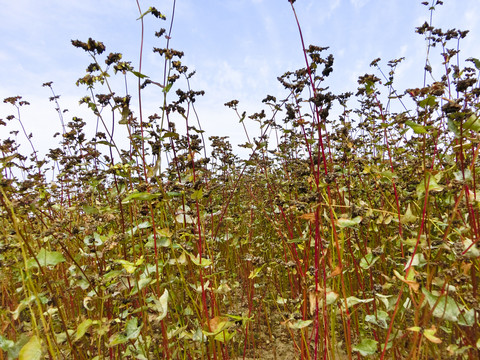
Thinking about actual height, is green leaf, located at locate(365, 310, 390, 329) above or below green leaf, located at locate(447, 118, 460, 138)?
below

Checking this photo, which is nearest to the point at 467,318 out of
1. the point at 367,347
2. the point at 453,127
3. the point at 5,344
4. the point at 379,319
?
the point at 379,319

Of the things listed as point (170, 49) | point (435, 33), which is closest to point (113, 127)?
point (170, 49)

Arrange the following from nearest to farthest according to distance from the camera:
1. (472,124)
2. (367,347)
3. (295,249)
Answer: (472,124)
(367,347)
(295,249)

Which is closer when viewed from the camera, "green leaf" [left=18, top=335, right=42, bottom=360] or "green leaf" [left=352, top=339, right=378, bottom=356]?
"green leaf" [left=18, top=335, right=42, bottom=360]

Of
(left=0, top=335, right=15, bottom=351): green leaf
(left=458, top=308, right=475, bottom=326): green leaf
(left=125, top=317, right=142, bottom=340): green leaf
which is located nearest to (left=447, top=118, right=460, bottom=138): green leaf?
(left=458, top=308, right=475, bottom=326): green leaf

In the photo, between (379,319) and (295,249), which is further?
(295,249)

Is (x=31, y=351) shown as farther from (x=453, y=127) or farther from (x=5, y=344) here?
(x=453, y=127)

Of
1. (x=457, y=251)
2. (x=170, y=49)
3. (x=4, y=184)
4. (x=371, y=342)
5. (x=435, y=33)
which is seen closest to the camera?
(x=457, y=251)

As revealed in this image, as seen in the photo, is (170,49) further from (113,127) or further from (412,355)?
(412,355)

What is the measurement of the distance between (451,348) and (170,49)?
2.36 meters

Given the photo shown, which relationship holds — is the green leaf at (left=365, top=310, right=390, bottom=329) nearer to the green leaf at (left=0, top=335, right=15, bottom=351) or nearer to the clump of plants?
the clump of plants

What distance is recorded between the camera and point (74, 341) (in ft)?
5.10

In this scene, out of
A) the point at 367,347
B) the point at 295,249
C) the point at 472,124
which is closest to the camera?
the point at 472,124

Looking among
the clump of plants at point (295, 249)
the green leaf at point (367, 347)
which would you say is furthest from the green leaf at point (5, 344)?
the green leaf at point (367, 347)
